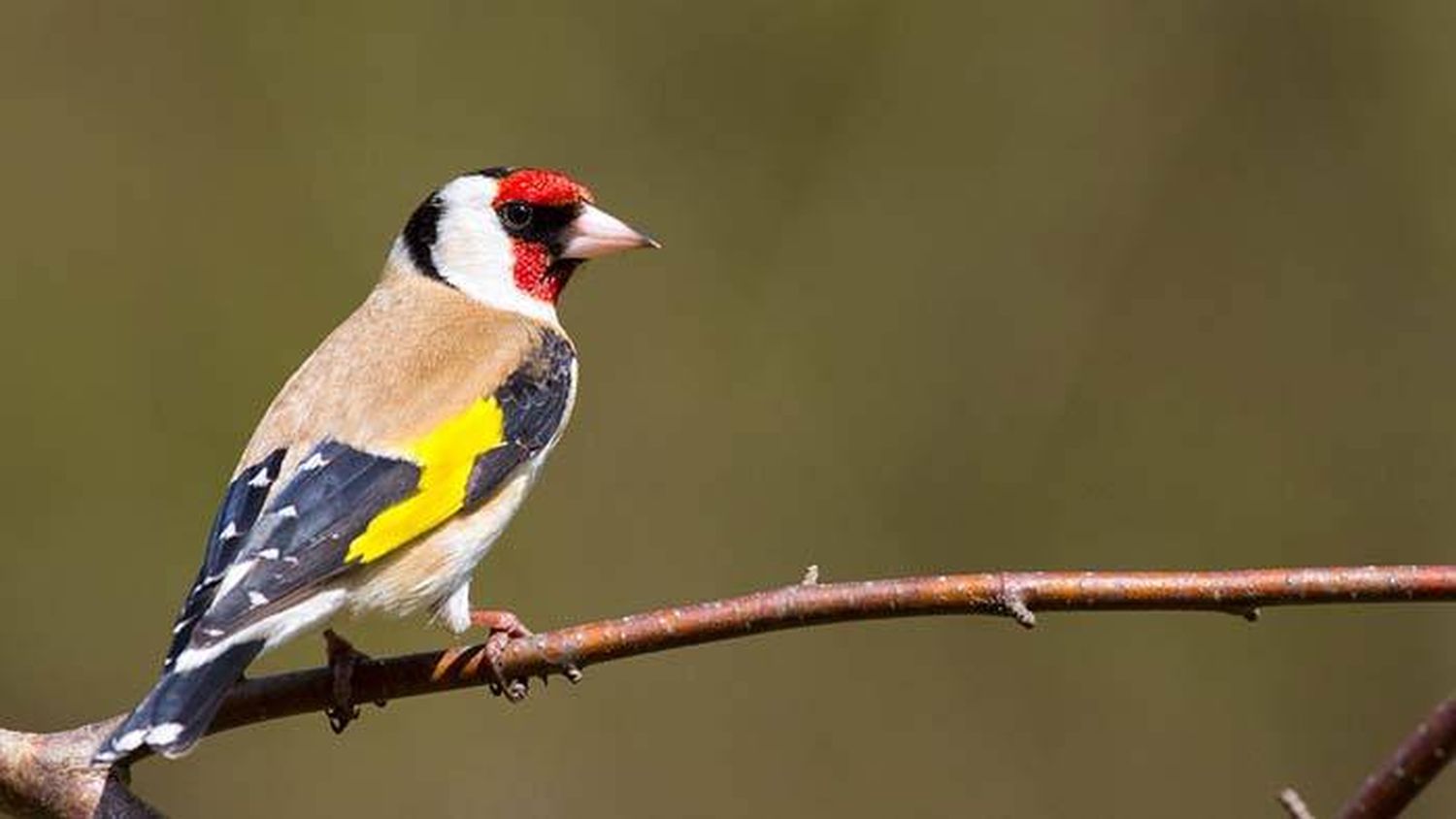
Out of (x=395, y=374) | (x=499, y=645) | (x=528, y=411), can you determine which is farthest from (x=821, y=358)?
(x=499, y=645)

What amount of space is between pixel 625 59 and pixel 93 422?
2029mm

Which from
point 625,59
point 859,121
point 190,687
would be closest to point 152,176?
point 625,59

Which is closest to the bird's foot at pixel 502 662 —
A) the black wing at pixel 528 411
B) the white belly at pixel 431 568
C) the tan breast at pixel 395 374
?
the white belly at pixel 431 568

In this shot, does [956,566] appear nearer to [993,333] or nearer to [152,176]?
[993,333]

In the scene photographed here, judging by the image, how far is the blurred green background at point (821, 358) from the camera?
715cm

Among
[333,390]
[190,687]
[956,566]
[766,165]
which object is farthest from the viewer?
[766,165]

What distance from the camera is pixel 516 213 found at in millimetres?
5059

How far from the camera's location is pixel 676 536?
7340 millimetres

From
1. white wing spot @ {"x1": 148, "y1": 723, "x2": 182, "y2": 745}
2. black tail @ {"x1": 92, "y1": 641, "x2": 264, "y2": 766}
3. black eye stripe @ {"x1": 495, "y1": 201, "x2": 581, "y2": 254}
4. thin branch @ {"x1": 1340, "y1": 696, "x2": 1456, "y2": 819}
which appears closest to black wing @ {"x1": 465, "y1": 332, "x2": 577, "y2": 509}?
black eye stripe @ {"x1": 495, "y1": 201, "x2": 581, "y2": 254}

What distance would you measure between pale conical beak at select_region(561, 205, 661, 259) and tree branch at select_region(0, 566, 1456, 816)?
139 cm

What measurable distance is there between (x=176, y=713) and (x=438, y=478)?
0.79m

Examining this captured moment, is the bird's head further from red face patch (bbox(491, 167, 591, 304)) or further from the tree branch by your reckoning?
the tree branch

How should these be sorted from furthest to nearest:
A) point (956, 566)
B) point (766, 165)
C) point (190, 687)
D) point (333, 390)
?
point (766, 165)
point (956, 566)
point (333, 390)
point (190, 687)

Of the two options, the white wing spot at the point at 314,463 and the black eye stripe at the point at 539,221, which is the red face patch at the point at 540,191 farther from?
the white wing spot at the point at 314,463
